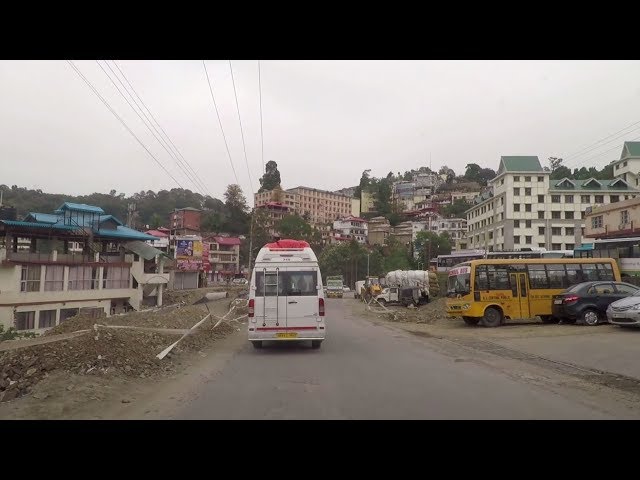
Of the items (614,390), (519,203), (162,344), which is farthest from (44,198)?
(519,203)

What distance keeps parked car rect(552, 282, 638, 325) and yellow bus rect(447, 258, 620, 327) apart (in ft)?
5.77

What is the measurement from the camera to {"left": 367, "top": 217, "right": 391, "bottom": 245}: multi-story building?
5205 inches

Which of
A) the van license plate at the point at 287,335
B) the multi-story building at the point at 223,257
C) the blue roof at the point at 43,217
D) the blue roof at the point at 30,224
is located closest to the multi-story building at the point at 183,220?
the multi-story building at the point at 223,257

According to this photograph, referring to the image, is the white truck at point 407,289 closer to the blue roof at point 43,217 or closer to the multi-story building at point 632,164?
the blue roof at point 43,217

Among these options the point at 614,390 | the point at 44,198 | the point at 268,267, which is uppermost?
the point at 44,198

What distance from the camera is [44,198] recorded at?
165 ft

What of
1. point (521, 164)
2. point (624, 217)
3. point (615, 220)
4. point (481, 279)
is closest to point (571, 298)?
point (481, 279)

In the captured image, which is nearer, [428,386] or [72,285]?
[428,386]

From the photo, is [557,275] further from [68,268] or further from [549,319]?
[68,268]

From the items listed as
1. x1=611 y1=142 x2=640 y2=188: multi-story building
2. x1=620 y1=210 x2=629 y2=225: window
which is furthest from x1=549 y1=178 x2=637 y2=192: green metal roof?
x1=620 y1=210 x2=629 y2=225: window

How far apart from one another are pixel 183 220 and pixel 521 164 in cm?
5357
